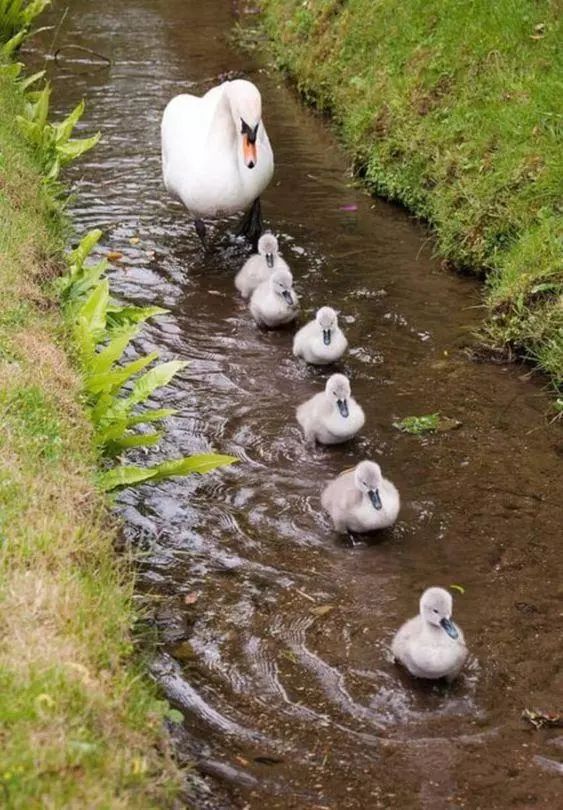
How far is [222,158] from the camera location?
8992 mm

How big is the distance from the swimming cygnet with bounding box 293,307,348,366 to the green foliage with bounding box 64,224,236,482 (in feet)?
3.41

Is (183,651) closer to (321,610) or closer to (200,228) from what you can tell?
(321,610)

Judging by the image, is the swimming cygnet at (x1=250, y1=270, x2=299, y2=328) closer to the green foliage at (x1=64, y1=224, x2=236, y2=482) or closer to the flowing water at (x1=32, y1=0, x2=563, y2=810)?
the flowing water at (x1=32, y1=0, x2=563, y2=810)

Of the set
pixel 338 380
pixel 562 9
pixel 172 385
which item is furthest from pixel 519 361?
pixel 562 9

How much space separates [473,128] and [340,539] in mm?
4924

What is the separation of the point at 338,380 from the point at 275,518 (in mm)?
989

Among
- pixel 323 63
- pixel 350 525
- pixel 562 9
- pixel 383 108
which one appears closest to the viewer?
pixel 350 525

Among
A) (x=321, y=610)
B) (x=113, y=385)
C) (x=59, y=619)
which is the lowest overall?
(x=321, y=610)

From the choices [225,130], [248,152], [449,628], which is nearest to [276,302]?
[248,152]

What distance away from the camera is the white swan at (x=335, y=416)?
6652 mm

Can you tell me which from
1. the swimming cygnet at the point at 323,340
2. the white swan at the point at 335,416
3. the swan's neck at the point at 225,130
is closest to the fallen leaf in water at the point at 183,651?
the white swan at the point at 335,416

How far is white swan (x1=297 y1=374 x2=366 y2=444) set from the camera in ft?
21.8

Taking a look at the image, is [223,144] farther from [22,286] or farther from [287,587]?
[287,587]

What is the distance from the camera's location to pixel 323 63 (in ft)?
44.2
